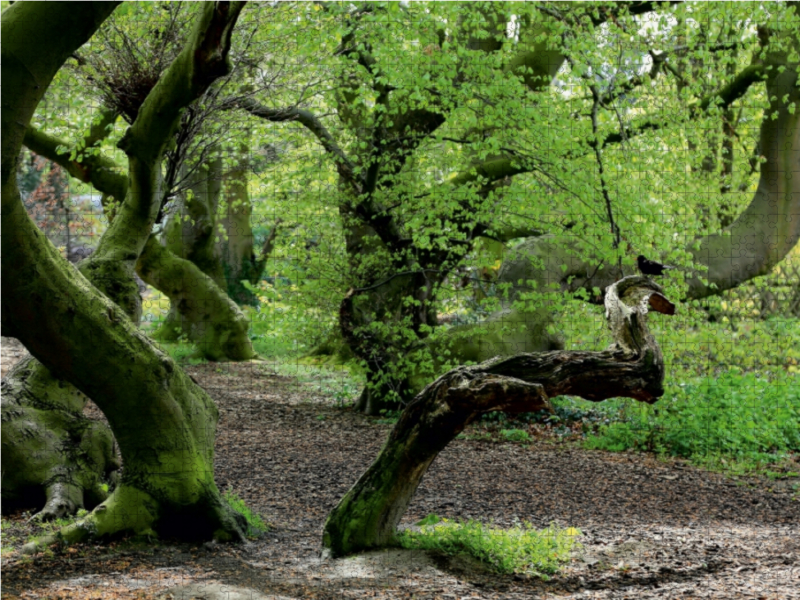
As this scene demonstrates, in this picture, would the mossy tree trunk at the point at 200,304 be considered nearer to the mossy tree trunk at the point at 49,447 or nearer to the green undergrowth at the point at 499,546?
the mossy tree trunk at the point at 49,447

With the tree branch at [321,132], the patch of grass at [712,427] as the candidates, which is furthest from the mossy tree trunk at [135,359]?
the patch of grass at [712,427]

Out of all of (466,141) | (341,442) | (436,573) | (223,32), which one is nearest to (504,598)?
(436,573)

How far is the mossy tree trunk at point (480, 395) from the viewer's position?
405 centimetres

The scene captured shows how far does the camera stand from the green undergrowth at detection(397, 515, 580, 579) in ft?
14.5

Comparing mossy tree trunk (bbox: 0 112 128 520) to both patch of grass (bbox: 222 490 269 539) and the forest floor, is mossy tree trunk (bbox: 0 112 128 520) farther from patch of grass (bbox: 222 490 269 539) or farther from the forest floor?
patch of grass (bbox: 222 490 269 539)

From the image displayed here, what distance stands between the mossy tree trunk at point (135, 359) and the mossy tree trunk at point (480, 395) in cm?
88

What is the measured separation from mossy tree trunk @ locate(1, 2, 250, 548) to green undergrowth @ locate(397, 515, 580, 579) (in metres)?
1.19

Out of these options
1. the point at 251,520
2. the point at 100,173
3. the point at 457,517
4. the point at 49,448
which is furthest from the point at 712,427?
the point at 100,173

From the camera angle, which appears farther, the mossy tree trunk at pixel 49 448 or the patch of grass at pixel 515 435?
the patch of grass at pixel 515 435

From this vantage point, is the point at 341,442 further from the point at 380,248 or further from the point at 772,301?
the point at 772,301

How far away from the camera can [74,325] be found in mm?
4496

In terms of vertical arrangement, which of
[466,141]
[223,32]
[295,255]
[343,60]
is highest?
[343,60]

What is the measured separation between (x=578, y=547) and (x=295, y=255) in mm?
5539
